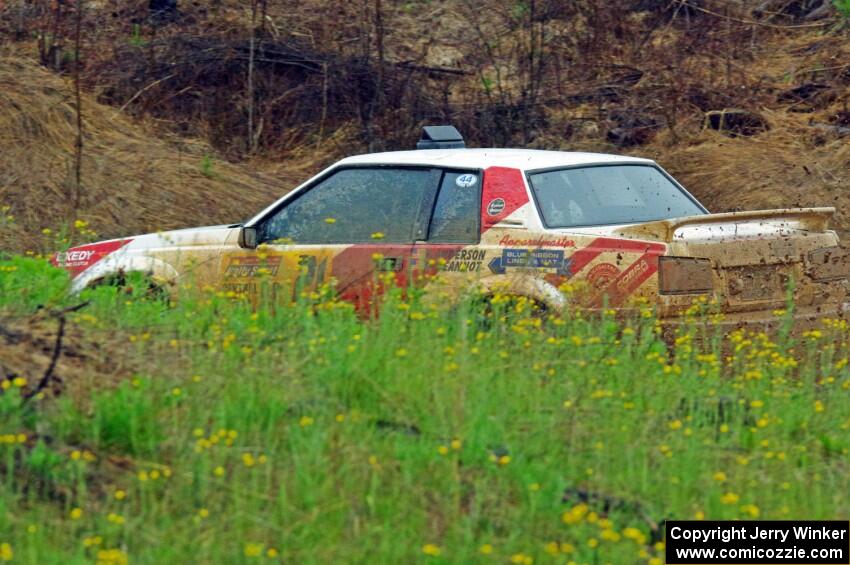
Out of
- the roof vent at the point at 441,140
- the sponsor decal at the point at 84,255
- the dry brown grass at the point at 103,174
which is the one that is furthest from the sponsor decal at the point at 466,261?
the dry brown grass at the point at 103,174

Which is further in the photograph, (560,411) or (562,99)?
(562,99)

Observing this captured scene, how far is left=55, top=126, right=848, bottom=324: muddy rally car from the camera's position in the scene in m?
6.89

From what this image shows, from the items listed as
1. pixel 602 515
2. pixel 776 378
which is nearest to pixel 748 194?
pixel 776 378

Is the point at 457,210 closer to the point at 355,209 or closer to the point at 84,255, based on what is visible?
the point at 355,209

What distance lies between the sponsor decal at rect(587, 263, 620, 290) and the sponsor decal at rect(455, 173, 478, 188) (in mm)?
989

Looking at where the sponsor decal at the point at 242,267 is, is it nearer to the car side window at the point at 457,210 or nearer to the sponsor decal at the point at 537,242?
the car side window at the point at 457,210

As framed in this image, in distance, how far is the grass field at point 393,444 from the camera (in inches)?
172

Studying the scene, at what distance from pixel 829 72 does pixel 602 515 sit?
35.9ft

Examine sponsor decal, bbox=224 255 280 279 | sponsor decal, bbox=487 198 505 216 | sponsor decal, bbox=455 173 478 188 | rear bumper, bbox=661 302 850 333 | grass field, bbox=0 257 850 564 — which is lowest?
grass field, bbox=0 257 850 564

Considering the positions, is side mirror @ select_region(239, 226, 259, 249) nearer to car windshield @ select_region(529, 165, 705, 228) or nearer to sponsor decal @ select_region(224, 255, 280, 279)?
sponsor decal @ select_region(224, 255, 280, 279)

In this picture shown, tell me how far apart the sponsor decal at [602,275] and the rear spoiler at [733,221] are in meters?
0.20

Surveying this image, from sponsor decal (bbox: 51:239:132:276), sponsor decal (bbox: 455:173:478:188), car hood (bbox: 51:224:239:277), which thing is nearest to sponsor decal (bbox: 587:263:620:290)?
sponsor decal (bbox: 455:173:478:188)

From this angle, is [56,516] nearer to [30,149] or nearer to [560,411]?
[560,411]

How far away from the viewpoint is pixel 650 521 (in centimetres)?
455
